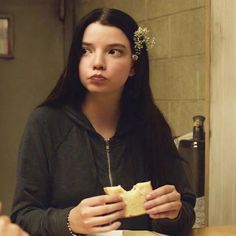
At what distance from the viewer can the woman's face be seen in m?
1.32

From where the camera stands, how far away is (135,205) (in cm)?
115

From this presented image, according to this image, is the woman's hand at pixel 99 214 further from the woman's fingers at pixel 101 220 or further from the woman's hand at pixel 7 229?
the woman's hand at pixel 7 229

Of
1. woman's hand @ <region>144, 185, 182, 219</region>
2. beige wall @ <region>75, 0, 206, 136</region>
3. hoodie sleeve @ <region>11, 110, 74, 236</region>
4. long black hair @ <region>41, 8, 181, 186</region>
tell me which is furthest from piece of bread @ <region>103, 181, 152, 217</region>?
beige wall @ <region>75, 0, 206, 136</region>

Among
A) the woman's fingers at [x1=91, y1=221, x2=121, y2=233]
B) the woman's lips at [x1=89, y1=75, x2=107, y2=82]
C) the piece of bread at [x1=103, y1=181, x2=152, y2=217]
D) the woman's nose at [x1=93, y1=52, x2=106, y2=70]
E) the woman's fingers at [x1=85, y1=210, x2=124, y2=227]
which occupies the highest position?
the woman's nose at [x1=93, y1=52, x2=106, y2=70]

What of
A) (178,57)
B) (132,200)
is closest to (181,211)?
(132,200)

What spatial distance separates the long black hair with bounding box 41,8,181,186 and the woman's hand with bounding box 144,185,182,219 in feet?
0.78

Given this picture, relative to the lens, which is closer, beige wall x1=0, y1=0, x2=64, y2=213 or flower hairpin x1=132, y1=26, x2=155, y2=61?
flower hairpin x1=132, y1=26, x2=155, y2=61

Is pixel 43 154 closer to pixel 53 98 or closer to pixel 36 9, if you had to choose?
pixel 53 98

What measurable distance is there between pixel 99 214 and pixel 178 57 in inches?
59.6

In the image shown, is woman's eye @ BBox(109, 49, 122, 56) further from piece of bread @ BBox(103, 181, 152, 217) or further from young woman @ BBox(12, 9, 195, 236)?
piece of bread @ BBox(103, 181, 152, 217)

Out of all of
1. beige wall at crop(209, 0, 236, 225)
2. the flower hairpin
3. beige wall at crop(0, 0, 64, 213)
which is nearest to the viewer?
the flower hairpin

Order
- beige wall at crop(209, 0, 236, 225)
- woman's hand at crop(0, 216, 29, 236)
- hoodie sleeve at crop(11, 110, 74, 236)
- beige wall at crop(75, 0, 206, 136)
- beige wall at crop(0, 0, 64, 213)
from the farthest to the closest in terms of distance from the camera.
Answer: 1. beige wall at crop(0, 0, 64, 213)
2. beige wall at crop(75, 0, 206, 136)
3. beige wall at crop(209, 0, 236, 225)
4. hoodie sleeve at crop(11, 110, 74, 236)
5. woman's hand at crop(0, 216, 29, 236)

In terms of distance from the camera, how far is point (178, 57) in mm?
2443

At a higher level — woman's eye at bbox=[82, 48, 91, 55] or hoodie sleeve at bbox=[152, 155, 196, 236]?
woman's eye at bbox=[82, 48, 91, 55]
